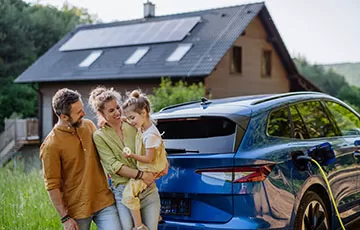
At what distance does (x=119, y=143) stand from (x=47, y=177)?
0.59m

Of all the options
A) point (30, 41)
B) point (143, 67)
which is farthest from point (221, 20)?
point (30, 41)

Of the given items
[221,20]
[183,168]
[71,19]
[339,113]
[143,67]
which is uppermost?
[71,19]

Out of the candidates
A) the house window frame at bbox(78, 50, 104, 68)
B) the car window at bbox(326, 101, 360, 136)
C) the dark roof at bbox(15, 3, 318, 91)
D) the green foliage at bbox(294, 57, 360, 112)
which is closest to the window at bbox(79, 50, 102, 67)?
the house window frame at bbox(78, 50, 104, 68)

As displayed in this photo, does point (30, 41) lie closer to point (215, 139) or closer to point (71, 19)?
point (71, 19)

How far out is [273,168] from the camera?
13.7 feet

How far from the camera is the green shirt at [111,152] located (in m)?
3.78

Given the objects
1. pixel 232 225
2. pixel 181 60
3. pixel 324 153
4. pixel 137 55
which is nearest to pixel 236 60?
pixel 181 60

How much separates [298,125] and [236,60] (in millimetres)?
19502

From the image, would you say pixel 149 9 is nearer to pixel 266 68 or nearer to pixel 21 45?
pixel 266 68

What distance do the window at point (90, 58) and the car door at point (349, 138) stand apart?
2021 cm

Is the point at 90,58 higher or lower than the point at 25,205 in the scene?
higher

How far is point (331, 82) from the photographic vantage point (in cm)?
4400

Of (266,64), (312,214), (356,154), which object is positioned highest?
(266,64)

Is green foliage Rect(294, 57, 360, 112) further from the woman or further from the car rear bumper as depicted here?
the woman
